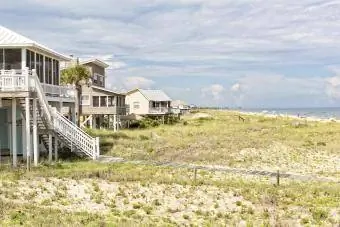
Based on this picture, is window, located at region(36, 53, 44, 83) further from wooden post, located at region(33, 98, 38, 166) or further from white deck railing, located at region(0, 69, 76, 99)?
white deck railing, located at region(0, 69, 76, 99)

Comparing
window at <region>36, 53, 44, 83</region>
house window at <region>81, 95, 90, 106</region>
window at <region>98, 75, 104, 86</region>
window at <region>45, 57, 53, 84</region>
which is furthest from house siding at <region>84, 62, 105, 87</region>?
window at <region>36, 53, 44, 83</region>

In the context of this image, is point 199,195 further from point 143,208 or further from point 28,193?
point 28,193

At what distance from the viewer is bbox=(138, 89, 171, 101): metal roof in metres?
85.1

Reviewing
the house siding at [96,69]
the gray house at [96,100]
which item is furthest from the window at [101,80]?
the gray house at [96,100]

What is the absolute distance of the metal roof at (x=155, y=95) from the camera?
8506 centimetres

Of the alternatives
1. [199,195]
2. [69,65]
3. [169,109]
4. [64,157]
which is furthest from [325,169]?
[169,109]

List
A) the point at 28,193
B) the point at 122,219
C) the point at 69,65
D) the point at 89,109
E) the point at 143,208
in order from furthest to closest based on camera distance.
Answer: the point at 89,109
the point at 69,65
the point at 28,193
the point at 143,208
the point at 122,219

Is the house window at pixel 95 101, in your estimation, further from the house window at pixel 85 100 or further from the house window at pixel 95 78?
the house window at pixel 95 78

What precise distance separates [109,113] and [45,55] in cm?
3397

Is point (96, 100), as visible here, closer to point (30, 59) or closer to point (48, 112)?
point (30, 59)

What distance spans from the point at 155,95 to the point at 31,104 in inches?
2275

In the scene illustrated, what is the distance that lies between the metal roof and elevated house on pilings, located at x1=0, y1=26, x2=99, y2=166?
48407 millimetres

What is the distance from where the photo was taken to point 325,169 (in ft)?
104

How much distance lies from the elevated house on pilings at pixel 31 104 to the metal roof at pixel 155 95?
159 ft
